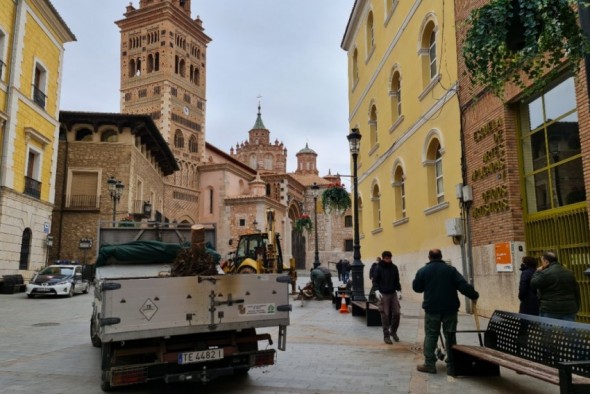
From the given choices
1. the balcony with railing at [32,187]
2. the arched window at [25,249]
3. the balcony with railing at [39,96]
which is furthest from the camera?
the balcony with railing at [39,96]

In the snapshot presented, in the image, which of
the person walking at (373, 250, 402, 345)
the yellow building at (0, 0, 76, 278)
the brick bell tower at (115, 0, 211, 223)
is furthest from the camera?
the brick bell tower at (115, 0, 211, 223)

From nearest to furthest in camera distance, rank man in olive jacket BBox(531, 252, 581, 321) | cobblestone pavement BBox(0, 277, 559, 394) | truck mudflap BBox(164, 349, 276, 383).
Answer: truck mudflap BBox(164, 349, 276, 383), cobblestone pavement BBox(0, 277, 559, 394), man in olive jacket BBox(531, 252, 581, 321)

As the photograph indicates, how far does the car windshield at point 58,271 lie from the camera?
2056cm

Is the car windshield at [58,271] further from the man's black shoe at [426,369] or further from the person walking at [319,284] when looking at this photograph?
the man's black shoe at [426,369]

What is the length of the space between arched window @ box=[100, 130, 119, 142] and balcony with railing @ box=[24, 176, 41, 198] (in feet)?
32.8

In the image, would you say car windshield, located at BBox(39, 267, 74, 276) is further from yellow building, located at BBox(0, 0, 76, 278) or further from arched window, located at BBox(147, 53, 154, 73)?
arched window, located at BBox(147, 53, 154, 73)

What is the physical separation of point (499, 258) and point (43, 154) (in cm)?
2262

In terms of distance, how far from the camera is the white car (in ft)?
62.3

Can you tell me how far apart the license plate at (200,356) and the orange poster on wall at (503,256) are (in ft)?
22.1

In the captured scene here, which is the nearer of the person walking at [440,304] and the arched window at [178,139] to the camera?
the person walking at [440,304]

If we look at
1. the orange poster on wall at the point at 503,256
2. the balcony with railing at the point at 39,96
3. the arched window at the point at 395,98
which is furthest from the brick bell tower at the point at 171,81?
the orange poster on wall at the point at 503,256

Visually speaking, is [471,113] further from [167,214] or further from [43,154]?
[167,214]

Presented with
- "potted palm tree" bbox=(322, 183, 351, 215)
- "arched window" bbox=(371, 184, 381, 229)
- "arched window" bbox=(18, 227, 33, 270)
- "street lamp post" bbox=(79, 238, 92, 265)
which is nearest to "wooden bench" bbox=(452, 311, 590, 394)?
"arched window" bbox=(371, 184, 381, 229)

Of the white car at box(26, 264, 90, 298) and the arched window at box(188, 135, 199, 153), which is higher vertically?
the arched window at box(188, 135, 199, 153)
